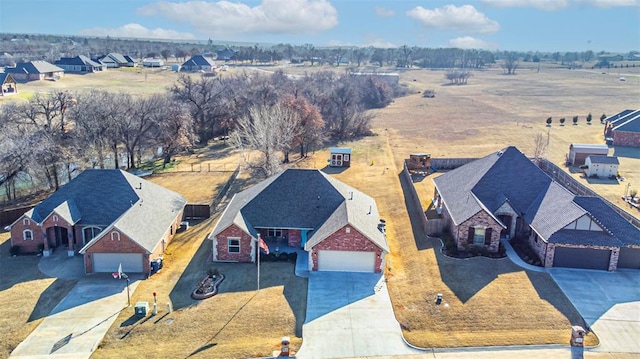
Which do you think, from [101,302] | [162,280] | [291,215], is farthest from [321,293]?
[101,302]

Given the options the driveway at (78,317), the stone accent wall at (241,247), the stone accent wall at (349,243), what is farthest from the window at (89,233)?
the stone accent wall at (349,243)

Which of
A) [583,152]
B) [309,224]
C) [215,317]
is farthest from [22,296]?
[583,152]

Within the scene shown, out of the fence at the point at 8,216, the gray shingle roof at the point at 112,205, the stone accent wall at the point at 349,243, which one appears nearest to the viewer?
the stone accent wall at the point at 349,243

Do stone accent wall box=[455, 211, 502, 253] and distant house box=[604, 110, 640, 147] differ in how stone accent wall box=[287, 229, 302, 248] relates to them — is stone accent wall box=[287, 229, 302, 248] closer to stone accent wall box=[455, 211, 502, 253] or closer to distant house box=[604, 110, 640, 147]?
stone accent wall box=[455, 211, 502, 253]

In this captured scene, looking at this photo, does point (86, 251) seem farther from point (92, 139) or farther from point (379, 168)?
point (379, 168)

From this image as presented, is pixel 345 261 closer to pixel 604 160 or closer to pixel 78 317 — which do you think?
pixel 78 317

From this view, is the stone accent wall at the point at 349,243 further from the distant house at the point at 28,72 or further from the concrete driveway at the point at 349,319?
the distant house at the point at 28,72

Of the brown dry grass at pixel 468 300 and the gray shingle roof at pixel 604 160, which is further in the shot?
the gray shingle roof at pixel 604 160
